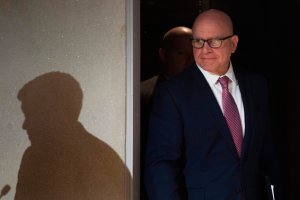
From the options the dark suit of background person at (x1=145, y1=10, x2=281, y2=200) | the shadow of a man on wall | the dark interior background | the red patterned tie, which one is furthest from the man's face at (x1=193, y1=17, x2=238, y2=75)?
the dark interior background

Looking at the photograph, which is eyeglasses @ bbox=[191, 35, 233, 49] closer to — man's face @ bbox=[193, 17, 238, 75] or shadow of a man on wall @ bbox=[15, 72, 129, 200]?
man's face @ bbox=[193, 17, 238, 75]

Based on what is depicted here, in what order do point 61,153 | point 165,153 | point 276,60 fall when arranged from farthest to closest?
point 276,60 < point 61,153 < point 165,153

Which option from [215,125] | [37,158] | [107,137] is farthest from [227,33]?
[37,158]

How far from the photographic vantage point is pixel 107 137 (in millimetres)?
2129

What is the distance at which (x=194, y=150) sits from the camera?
207 cm

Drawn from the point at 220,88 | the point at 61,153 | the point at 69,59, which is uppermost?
the point at 69,59

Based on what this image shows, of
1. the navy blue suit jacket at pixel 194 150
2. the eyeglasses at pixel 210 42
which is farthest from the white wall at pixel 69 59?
the eyeglasses at pixel 210 42

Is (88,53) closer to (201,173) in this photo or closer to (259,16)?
(201,173)

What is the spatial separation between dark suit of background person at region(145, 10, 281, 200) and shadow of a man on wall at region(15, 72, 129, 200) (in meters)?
0.19

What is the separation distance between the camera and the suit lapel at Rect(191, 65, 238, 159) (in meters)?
2.06

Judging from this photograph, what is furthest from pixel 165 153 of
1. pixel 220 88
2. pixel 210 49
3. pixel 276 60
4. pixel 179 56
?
pixel 276 60

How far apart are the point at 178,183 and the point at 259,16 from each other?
2209 mm

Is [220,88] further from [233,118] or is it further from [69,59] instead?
[69,59]

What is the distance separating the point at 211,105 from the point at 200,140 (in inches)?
6.5
